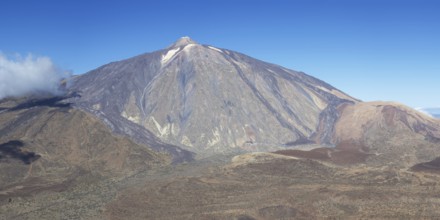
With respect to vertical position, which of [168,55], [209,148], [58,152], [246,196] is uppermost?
[168,55]

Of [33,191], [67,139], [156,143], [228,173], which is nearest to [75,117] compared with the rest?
[67,139]

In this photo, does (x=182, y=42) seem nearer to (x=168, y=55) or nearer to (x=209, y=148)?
(x=168, y=55)

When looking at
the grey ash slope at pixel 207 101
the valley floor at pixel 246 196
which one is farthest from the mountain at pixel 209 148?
the grey ash slope at pixel 207 101

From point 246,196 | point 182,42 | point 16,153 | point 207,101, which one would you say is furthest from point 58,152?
point 182,42

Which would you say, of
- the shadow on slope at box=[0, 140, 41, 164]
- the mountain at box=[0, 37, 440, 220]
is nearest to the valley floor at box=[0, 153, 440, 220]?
the mountain at box=[0, 37, 440, 220]

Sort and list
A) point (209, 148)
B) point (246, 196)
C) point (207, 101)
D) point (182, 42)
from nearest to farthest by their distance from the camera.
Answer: point (246, 196)
point (209, 148)
point (207, 101)
point (182, 42)

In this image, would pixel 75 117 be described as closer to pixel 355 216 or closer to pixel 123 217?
pixel 123 217

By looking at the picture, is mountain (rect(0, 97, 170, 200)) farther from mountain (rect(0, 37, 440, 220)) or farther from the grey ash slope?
the grey ash slope

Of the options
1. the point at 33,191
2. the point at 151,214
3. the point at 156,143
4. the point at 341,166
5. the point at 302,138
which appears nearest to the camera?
the point at 151,214

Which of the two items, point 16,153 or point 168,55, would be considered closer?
point 16,153
